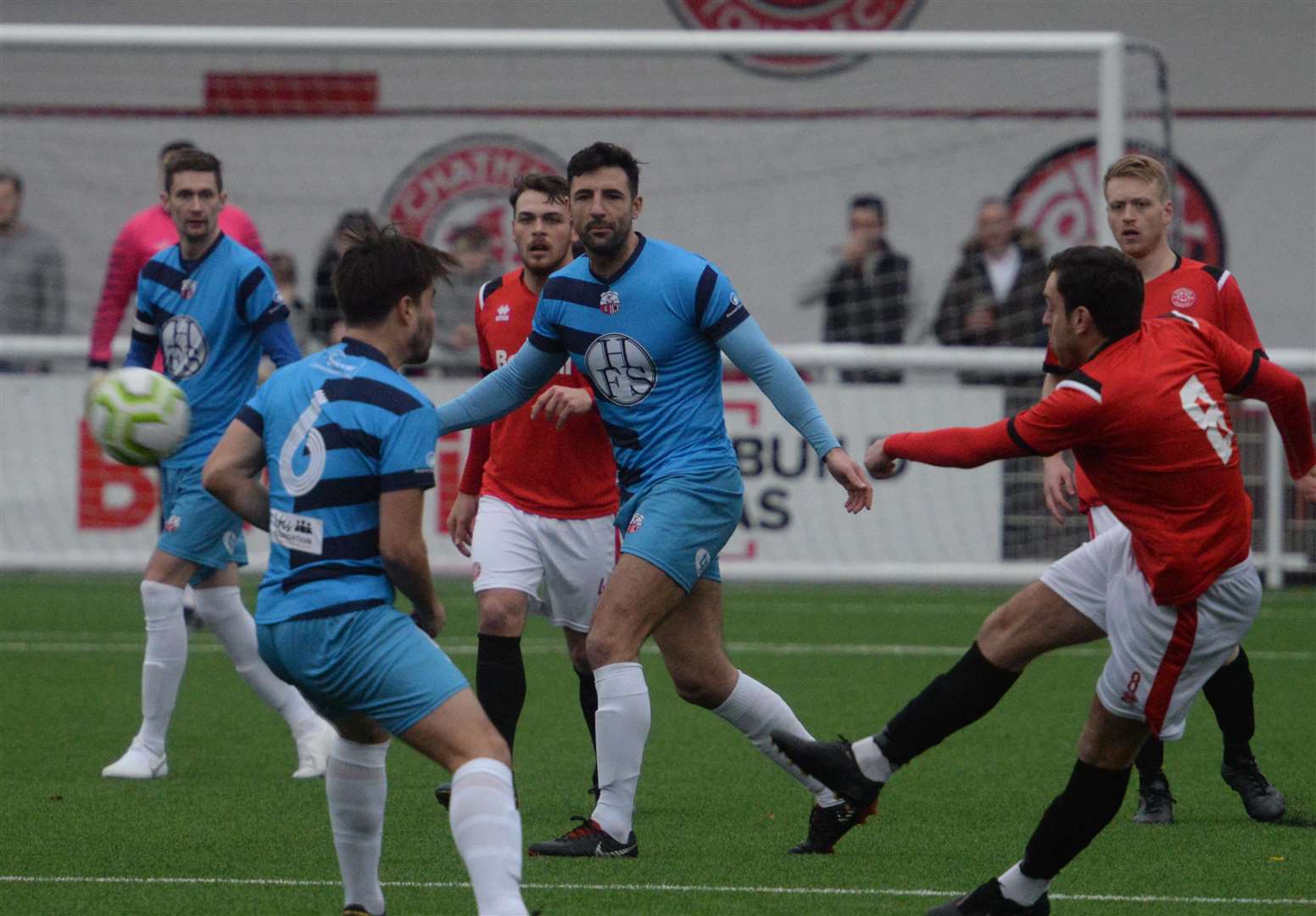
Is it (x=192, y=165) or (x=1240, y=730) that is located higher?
(x=192, y=165)

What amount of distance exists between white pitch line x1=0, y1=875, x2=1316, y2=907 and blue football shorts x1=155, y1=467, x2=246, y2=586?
2072 millimetres

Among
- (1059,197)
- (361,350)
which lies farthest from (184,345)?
(1059,197)

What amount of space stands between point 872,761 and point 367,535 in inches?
72.5

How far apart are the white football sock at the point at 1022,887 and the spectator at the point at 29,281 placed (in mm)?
10758

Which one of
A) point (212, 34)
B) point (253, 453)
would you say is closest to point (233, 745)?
point (253, 453)

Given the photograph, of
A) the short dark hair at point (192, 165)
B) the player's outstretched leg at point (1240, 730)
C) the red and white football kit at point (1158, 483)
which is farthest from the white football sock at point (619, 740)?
the short dark hair at point (192, 165)

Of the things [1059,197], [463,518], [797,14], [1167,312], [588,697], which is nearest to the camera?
[1167,312]

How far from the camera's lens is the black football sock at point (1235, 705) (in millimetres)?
6645

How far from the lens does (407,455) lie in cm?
453

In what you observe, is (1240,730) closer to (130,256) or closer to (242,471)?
(242,471)

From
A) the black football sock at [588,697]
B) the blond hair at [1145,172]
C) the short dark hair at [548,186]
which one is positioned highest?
the blond hair at [1145,172]

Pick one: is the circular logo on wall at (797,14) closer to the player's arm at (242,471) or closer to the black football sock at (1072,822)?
the black football sock at (1072,822)

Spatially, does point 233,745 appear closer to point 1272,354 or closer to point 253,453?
point 253,453

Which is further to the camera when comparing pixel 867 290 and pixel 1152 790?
pixel 867 290
